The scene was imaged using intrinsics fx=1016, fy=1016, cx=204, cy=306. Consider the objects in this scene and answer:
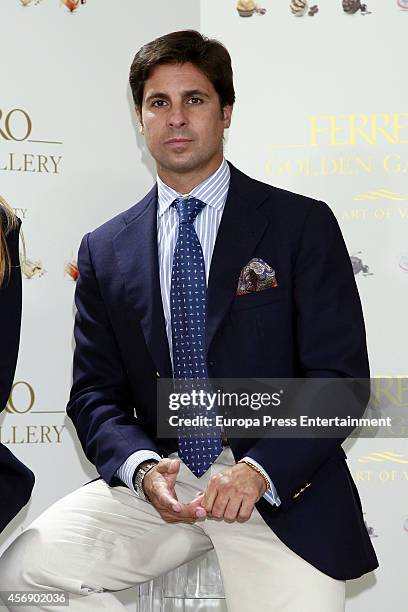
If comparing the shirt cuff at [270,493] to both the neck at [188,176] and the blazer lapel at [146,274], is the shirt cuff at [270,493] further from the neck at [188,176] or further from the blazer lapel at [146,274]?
the neck at [188,176]

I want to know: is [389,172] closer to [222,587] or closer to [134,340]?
[134,340]

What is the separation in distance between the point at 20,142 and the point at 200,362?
1.14 metres

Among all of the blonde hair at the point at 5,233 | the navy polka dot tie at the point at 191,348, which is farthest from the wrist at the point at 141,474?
the blonde hair at the point at 5,233

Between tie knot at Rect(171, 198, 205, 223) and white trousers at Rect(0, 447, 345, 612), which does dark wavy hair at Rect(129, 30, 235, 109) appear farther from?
white trousers at Rect(0, 447, 345, 612)

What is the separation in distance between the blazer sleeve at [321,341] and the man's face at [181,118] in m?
0.31

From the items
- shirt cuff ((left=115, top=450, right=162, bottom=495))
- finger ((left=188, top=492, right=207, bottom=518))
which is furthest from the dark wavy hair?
finger ((left=188, top=492, right=207, bottom=518))

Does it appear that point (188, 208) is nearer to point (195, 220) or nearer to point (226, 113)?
point (195, 220)

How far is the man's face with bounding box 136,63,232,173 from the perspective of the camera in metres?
2.30

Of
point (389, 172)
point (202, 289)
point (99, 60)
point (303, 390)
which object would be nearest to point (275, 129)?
point (389, 172)

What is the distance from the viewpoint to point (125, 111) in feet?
10.2

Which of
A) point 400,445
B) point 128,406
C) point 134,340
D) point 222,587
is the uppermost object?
point 134,340

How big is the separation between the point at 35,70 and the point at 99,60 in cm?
20

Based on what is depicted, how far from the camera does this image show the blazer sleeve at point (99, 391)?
2.15 metres

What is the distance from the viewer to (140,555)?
2.10 metres
